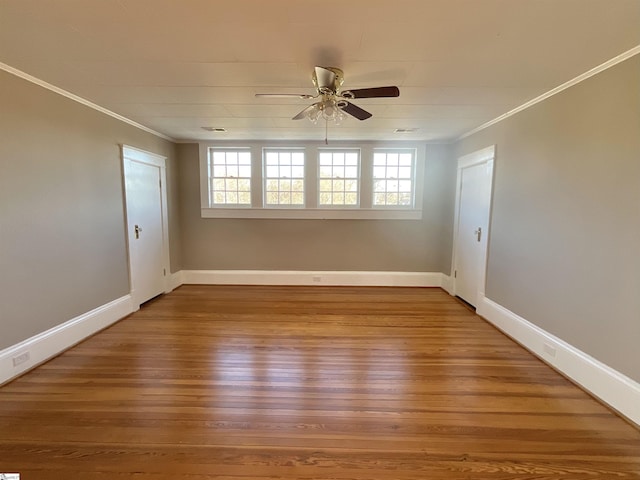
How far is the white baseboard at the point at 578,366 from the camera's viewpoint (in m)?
1.87

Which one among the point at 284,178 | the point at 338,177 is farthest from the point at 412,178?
the point at 284,178

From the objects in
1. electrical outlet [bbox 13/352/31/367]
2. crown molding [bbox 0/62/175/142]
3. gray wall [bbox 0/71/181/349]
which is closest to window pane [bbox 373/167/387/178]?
crown molding [bbox 0/62/175/142]

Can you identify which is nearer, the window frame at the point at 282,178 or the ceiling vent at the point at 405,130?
the ceiling vent at the point at 405,130

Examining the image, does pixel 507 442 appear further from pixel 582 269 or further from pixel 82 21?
pixel 82 21

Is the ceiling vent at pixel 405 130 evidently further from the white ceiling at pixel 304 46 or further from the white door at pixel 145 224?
the white door at pixel 145 224

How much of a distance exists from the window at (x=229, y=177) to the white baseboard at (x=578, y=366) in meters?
4.07

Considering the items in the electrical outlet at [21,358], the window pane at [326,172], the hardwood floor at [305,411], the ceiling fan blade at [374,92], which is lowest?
the hardwood floor at [305,411]

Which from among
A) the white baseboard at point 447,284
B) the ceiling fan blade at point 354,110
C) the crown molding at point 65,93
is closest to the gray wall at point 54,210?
the crown molding at point 65,93

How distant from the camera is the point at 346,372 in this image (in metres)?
2.39

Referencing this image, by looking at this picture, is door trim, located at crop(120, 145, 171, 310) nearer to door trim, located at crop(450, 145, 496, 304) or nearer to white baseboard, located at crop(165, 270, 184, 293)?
white baseboard, located at crop(165, 270, 184, 293)

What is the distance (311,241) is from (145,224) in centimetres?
249

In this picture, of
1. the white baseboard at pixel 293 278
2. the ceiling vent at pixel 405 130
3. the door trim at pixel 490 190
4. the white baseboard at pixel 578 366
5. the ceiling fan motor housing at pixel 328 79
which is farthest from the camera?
the white baseboard at pixel 293 278

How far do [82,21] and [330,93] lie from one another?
1539 millimetres

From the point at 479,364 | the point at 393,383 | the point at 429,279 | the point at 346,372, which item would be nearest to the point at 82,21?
the point at 346,372
